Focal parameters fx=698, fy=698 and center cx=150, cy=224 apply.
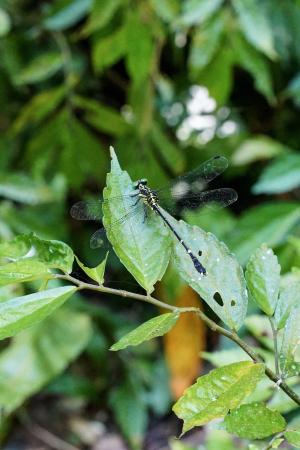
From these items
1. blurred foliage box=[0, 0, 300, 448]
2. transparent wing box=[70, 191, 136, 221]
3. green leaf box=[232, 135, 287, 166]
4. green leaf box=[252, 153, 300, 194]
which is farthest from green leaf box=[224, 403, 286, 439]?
green leaf box=[232, 135, 287, 166]

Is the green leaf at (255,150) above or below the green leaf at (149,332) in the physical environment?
below

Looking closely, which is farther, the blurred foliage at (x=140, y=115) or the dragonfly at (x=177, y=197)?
the blurred foliage at (x=140, y=115)

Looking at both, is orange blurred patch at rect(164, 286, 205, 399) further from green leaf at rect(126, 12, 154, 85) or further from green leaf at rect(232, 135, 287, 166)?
green leaf at rect(126, 12, 154, 85)

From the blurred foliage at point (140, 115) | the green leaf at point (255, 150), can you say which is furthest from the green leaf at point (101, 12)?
the green leaf at point (255, 150)

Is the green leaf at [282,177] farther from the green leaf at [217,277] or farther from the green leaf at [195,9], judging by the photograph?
the green leaf at [217,277]

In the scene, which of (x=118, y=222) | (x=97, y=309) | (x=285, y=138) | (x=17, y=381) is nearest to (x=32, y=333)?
(x=17, y=381)

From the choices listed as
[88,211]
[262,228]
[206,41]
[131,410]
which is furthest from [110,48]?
[131,410]

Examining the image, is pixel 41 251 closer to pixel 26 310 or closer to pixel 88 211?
pixel 26 310
